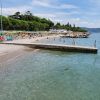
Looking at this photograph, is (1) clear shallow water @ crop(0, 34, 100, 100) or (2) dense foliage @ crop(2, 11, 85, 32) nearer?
(1) clear shallow water @ crop(0, 34, 100, 100)

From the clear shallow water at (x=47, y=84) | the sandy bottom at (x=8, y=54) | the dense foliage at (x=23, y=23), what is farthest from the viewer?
the dense foliage at (x=23, y=23)

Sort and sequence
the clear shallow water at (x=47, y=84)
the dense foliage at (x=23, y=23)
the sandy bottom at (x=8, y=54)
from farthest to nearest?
1. the dense foliage at (x=23, y=23)
2. the sandy bottom at (x=8, y=54)
3. the clear shallow water at (x=47, y=84)

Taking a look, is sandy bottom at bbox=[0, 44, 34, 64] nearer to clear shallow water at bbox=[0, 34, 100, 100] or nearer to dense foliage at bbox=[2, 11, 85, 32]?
clear shallow water at bbox=[0, 34, 100, 100]

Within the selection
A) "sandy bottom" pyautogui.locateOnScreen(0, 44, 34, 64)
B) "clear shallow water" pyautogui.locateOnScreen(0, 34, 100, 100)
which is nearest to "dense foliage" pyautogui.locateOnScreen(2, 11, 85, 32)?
"sandy bottom" pyautogui.locateOnScreen(0, 44, 34, 64)

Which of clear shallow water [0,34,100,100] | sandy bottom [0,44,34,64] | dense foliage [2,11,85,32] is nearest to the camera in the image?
clear shallow water [0,34,100,100]

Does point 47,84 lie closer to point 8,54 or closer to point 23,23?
point 8,54

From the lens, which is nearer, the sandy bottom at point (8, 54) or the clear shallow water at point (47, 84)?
the clear shallow water at point (47, 84)

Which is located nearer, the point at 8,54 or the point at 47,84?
the point at 47,84

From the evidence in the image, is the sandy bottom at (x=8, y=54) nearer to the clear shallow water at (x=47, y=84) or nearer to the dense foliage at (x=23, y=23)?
the clear shallow water at (x=47, y=84)

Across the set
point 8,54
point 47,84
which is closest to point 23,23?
point 8,54

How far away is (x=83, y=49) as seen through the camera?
44.1 m

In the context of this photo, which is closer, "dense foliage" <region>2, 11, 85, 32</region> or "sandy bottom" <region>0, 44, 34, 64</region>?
"sandy bottom" <region>0, 44, 34, 64</region>

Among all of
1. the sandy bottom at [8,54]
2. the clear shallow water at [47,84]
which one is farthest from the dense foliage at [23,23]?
the clear shallow water at [47,84]

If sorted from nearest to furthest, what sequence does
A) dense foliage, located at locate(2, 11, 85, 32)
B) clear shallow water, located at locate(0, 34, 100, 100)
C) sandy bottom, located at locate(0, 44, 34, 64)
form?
clear shallow water, located at locate(0, 34, 100, 100), sandy bottom, located at locate(0, 44, 34, 64), dense foliage, located at locate(2, 11, 85, 32)
